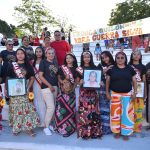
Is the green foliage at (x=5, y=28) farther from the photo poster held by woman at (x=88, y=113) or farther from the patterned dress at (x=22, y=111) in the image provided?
the photo poster held by woman at (x=88, y=113)

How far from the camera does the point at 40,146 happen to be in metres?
4.87

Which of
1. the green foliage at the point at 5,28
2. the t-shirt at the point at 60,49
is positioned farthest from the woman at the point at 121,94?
the green foliage at the point at 5,28

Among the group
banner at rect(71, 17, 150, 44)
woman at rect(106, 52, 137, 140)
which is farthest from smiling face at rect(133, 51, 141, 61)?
banner at rect(71, 17, 150, 44)

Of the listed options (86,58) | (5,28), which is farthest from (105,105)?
(5,28)

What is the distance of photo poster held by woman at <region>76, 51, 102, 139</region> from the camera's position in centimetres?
507

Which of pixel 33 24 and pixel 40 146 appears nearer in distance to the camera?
pixel 40 146

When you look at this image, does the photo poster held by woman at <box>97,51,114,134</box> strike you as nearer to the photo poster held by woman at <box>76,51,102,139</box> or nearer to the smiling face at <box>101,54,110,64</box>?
the smiling face at <box>101,54,110,64</box>

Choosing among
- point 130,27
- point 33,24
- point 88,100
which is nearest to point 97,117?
point 88,100

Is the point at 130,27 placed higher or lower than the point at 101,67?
higher

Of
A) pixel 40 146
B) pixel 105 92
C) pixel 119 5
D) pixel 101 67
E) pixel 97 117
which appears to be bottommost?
pixel 40 146

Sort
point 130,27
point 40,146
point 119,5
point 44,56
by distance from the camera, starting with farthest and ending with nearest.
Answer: point 119,5 < point 130,27 < point 44,56 < point 40,146

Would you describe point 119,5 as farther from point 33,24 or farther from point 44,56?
point 44,56

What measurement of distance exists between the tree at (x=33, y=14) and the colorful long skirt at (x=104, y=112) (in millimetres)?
33628

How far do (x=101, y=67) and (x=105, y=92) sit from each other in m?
0.44
